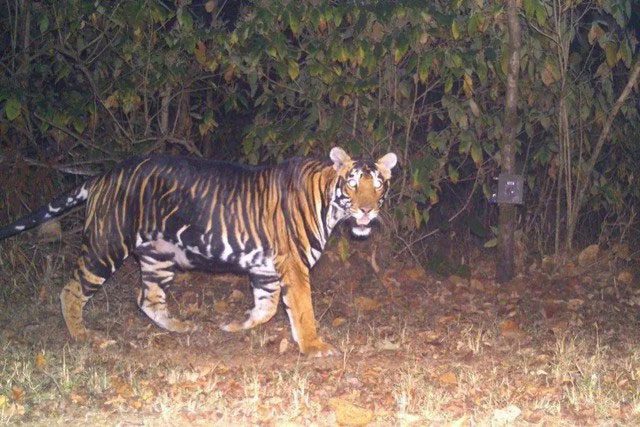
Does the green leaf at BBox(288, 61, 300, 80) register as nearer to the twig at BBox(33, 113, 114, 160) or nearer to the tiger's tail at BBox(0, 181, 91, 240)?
the tiger's tail at BBox(0, 181, 91, 240)

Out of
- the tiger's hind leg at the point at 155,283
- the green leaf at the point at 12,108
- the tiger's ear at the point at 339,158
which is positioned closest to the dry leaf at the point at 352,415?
the tiger's ear at the point at 339,158

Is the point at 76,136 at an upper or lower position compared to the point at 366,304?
upper

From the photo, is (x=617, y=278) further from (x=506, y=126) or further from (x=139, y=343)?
(x=139, y=343)

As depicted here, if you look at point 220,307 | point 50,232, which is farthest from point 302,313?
point 50,232

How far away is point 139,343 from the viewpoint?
759cm

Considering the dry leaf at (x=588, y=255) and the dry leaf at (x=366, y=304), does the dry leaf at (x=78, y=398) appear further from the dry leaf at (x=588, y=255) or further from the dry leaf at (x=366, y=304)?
the dry leaf at (x=588, y=255)

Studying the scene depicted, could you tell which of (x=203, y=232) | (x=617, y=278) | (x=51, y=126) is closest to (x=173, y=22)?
(x=51, y=126)

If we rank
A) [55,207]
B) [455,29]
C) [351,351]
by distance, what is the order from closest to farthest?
[351,351] → [55,207] → [455,29]

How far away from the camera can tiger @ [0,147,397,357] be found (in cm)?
742

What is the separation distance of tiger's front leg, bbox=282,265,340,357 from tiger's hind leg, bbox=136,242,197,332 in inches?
39.9

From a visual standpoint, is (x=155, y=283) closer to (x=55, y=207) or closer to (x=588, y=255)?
(x=55, y=207)

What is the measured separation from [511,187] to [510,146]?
34 cm

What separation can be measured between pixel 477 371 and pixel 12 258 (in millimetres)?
4483

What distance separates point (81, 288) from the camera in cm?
768
